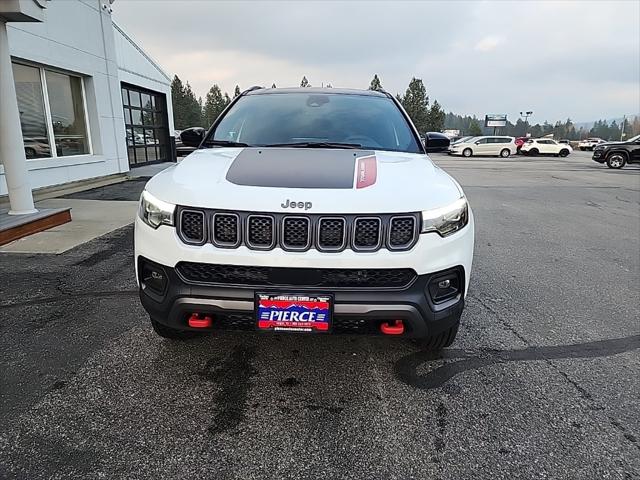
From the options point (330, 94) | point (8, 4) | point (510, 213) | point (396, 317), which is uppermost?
point (8, 4)

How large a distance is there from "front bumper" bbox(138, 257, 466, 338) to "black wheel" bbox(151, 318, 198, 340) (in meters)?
0.48

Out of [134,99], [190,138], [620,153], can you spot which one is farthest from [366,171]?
[620,153]

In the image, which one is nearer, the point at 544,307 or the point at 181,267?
the point at 181,267

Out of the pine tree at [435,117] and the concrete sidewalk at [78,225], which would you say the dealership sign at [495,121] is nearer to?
the pine tree at [435,117]

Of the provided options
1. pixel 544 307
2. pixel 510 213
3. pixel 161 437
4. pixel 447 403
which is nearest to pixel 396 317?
pixel 447 403

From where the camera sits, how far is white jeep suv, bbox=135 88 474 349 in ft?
6.75

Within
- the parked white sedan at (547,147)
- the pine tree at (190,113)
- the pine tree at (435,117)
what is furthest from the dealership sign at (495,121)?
the pine tree at (190,113)

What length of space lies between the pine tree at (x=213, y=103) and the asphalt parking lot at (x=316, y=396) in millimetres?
86279

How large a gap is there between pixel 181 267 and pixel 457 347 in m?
1.87

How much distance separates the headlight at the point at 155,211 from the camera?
2180mm

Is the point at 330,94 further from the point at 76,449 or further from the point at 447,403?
the point at 76,449

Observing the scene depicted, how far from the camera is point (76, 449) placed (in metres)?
1.92

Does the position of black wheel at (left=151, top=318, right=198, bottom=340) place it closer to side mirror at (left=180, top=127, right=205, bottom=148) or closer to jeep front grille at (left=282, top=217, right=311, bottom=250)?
jeep front grille at (left=282, top=217, right=311, bottom=250)

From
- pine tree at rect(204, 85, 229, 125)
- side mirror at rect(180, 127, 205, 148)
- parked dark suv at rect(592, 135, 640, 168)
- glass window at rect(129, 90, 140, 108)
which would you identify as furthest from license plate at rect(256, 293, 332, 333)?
pine tree at rect(204, 85, 229, 125)
